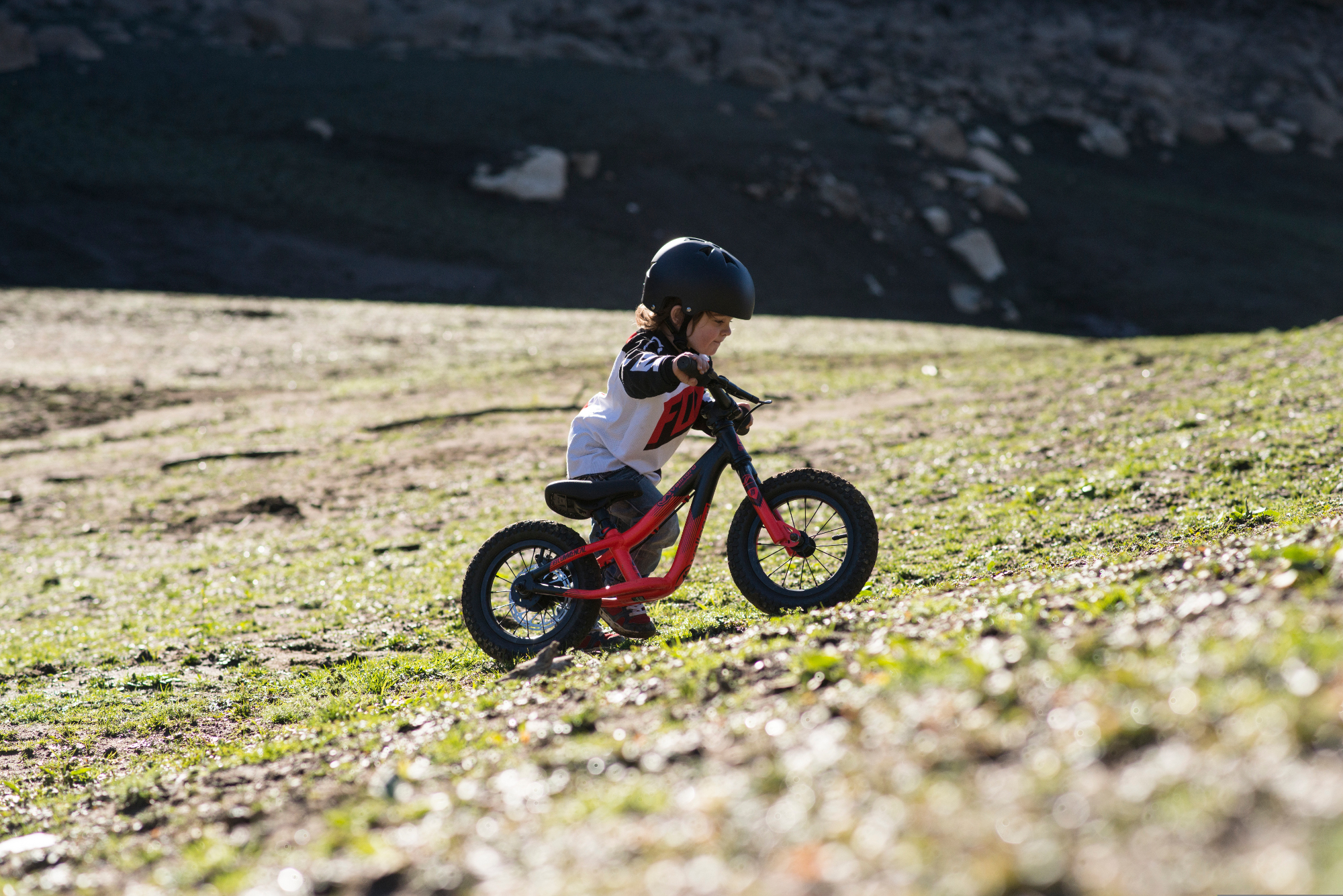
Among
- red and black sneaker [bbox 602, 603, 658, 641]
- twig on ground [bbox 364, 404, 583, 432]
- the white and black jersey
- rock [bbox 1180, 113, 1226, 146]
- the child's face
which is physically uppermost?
rock [bbox 1180, 113, 1226, 146]

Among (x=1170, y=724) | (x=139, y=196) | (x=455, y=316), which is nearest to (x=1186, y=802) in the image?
(x=1170, y=724)

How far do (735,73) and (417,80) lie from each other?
14966 millimetres

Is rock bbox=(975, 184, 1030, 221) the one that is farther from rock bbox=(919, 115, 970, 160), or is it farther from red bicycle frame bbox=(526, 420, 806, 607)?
red bicycle frame bbox=(526, 420, 806, 607)

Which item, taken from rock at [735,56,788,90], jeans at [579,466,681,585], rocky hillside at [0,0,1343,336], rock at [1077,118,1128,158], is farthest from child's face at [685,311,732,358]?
rock at [1077,118,1128,158]

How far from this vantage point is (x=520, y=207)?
3647cm

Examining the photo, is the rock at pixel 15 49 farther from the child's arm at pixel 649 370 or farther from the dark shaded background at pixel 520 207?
the child's arm at pixel 649 370

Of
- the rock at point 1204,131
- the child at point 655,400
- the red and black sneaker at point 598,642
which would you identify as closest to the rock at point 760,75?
the rock at point 1204,131

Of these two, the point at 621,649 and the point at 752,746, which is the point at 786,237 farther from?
the point at 752,746

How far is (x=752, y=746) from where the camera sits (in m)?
3.69

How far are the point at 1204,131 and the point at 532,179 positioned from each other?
34741mm

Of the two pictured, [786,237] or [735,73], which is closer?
[786,237]

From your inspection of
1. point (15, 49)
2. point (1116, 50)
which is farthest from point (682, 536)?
point (1116, 50)

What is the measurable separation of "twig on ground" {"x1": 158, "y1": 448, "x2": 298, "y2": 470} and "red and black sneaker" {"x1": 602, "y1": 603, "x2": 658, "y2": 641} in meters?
11.0

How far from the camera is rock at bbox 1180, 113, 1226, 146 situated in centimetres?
5209
